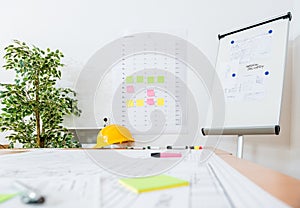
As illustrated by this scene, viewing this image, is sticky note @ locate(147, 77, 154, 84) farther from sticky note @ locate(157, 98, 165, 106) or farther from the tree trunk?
the tree trunk

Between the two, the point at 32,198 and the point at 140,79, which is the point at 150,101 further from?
the point at 32,198

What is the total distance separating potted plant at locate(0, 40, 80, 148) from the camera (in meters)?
1.71

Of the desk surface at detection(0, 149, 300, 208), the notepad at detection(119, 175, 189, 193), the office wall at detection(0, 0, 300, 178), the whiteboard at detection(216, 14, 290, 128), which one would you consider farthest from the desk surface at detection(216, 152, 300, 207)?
the office wall at detection(0, 0, 300, 178)

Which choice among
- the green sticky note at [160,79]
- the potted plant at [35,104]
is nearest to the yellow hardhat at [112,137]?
the potted plant at [35,104]

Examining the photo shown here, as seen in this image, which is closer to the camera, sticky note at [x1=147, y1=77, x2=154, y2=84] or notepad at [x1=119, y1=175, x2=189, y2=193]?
notepad at [x1=119, y1=175, x2=189, y2=193]

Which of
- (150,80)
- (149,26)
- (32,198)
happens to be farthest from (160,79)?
(32,198)

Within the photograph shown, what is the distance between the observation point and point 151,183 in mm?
442

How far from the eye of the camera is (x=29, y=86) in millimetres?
1892

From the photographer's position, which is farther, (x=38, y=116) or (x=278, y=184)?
(x=38, y=116)

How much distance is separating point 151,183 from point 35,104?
149 centimetres

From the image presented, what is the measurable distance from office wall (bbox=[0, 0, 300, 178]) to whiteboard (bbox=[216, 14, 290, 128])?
0.81 ft

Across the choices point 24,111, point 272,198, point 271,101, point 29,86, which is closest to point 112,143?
point 24,111

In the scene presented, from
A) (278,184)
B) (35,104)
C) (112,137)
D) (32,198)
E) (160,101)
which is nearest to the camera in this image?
(32,198)

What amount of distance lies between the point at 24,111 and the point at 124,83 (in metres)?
0.69
